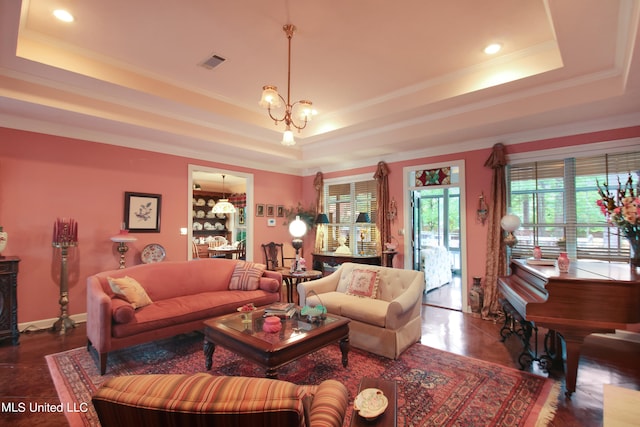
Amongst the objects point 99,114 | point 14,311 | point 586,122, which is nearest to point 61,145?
point 99,114

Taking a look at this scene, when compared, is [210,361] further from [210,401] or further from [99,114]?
[99,114]

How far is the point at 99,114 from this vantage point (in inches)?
154

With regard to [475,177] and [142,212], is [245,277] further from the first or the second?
[475,177]

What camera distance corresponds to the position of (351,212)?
6723 mm

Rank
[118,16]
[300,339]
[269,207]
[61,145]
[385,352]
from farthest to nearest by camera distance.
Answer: [269,207], [61,145], [385,352], [118,16], [300,339]

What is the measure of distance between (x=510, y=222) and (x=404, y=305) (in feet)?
7.46

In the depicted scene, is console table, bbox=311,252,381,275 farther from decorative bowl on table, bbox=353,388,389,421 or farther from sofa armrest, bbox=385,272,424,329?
decorative bowl on table, bbox=353,388,389,421

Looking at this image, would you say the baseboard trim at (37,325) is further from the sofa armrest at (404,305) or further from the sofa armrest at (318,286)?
the sofa armrest at (404,305)

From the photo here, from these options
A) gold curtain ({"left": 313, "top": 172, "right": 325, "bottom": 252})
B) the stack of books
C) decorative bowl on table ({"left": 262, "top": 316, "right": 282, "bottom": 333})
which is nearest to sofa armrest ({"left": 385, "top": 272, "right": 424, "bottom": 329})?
the stack of books

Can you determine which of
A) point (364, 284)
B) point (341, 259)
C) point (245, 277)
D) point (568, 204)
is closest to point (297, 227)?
point (341, 259)

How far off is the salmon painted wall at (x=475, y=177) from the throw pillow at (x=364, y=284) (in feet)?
6.49

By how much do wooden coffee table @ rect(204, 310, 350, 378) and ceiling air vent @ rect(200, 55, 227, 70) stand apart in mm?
2859

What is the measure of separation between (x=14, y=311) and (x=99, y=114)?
2.53 meters

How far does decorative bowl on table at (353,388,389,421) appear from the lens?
1.40 metres
